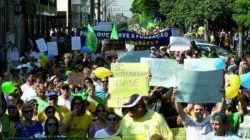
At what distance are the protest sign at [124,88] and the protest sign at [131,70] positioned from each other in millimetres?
406

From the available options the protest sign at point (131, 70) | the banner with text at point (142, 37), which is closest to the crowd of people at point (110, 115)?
the protest sign at point (131, 70)

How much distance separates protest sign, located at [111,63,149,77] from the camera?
440 inches

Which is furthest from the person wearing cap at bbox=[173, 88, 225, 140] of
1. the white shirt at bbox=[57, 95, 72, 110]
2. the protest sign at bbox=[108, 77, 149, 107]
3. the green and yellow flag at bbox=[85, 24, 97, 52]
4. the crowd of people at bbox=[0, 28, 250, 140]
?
the green and yellow flag at bbox=[85, 24, 97, 52]

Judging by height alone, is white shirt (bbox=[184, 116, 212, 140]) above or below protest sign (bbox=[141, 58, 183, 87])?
below

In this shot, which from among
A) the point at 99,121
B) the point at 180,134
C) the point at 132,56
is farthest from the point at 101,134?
the point at 132,56

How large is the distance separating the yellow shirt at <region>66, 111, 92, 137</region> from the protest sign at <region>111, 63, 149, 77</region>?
118 centimetres

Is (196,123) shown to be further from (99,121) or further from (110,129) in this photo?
(99,121)

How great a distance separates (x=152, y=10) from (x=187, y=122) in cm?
6120

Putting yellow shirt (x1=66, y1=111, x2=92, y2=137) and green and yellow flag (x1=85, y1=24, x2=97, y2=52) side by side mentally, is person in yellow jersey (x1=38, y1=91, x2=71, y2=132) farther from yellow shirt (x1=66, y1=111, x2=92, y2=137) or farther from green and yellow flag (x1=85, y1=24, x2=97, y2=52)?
green and yellow flag (x1=85, y1=24, x2=97, y2=52)

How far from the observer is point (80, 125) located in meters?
10.2

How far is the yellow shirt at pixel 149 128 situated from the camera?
795 cm

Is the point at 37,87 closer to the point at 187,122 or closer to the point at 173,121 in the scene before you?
the point at 173,121

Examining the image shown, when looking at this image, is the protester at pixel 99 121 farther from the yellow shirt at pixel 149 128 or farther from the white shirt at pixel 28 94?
the white shirt at pixel 28 94

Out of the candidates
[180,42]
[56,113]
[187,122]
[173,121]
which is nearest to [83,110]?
[56,113]
